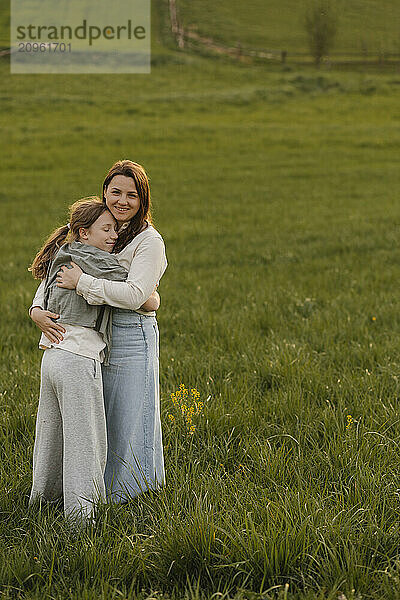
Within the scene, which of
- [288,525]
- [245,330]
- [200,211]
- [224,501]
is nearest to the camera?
[288,525]

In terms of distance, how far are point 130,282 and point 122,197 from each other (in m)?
0.46

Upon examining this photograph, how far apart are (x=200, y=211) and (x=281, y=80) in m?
29.2

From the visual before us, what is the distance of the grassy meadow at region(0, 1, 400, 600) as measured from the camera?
3.03m

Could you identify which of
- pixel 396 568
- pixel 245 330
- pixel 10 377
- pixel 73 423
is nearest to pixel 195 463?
pixel 73 423

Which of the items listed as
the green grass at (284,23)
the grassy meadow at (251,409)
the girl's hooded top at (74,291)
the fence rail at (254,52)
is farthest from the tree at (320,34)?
the girl's hooded top at (74,291)

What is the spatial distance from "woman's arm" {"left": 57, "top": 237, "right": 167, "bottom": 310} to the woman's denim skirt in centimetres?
23

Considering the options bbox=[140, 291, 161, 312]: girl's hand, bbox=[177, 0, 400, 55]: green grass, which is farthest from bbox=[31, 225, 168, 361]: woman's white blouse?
bbox=[177, 0, 400, 55]: green grass

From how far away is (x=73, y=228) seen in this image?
3.60 m

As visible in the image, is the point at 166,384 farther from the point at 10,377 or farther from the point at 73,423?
the point at 73,423

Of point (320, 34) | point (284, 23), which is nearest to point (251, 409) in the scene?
point (320, 34)

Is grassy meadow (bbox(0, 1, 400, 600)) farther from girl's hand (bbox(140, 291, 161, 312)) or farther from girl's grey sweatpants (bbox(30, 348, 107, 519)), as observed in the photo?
girl's hand (bbox(140, 291, 161, 312))

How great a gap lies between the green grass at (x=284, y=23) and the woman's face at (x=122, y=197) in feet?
188

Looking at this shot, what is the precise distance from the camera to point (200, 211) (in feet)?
51.0

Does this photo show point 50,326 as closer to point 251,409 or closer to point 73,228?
point 73,228
